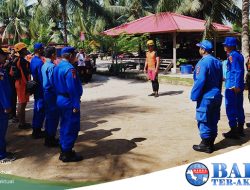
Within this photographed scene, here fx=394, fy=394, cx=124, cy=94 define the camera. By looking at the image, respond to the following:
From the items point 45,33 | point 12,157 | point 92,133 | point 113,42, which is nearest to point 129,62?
point 113,42

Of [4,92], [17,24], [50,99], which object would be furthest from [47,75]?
[17,24]

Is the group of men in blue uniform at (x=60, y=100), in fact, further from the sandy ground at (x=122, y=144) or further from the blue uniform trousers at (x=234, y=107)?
the blue uniform trousers at (x=234, y=107)

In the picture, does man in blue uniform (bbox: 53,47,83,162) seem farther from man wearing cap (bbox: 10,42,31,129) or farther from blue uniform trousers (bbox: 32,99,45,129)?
man wearing cap (bbox: 10,42,31,129)

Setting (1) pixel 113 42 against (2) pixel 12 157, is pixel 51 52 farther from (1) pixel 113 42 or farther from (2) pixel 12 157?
(1) pixel 113 42

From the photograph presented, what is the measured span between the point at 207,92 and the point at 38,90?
3069 mm

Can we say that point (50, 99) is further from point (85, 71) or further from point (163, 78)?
point (85, 71)

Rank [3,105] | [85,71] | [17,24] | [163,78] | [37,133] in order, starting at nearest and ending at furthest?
[3,105], [37,133], [163,78], [85,71], [17,24]

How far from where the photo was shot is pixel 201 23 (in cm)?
2138

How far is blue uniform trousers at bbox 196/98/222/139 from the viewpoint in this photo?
19.3ft

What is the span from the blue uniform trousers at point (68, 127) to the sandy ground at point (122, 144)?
12.2 inches

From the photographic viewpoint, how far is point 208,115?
233 inches

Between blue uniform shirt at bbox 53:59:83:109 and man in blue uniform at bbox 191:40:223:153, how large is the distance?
1.75 metres

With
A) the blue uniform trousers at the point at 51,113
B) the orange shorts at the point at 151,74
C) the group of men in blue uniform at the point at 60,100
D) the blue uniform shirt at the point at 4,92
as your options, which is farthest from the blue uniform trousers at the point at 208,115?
the orange shorts at the point at 151,74

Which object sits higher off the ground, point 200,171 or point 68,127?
point 68,127
